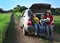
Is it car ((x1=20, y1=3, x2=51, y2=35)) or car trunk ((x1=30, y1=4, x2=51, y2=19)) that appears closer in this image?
car ((x1=20, y1=3, x2=51, y2=35))

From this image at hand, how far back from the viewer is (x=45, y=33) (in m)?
12.6

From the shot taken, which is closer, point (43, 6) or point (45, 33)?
point (45, 33)

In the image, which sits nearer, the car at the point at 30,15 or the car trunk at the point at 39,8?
the car at the point at 30,15

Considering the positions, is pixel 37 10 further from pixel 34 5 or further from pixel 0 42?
pixel 0 42

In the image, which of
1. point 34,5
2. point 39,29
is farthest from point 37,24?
point 34,5

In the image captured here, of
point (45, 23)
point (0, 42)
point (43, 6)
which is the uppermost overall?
point (43, 6)

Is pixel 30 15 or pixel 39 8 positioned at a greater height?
pixel 39 8

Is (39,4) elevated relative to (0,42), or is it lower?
elevated

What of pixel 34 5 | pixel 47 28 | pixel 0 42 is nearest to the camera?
pixel 0 42

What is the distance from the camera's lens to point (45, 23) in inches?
497

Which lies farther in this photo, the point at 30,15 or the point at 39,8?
the point at 39,8

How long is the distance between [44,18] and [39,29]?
67 centimetres

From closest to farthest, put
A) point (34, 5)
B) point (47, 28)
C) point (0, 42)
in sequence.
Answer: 1. point (0, 42)
2. point (47, 28)
3. point (34, 5)

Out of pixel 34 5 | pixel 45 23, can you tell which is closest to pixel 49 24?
pixel 45 23
